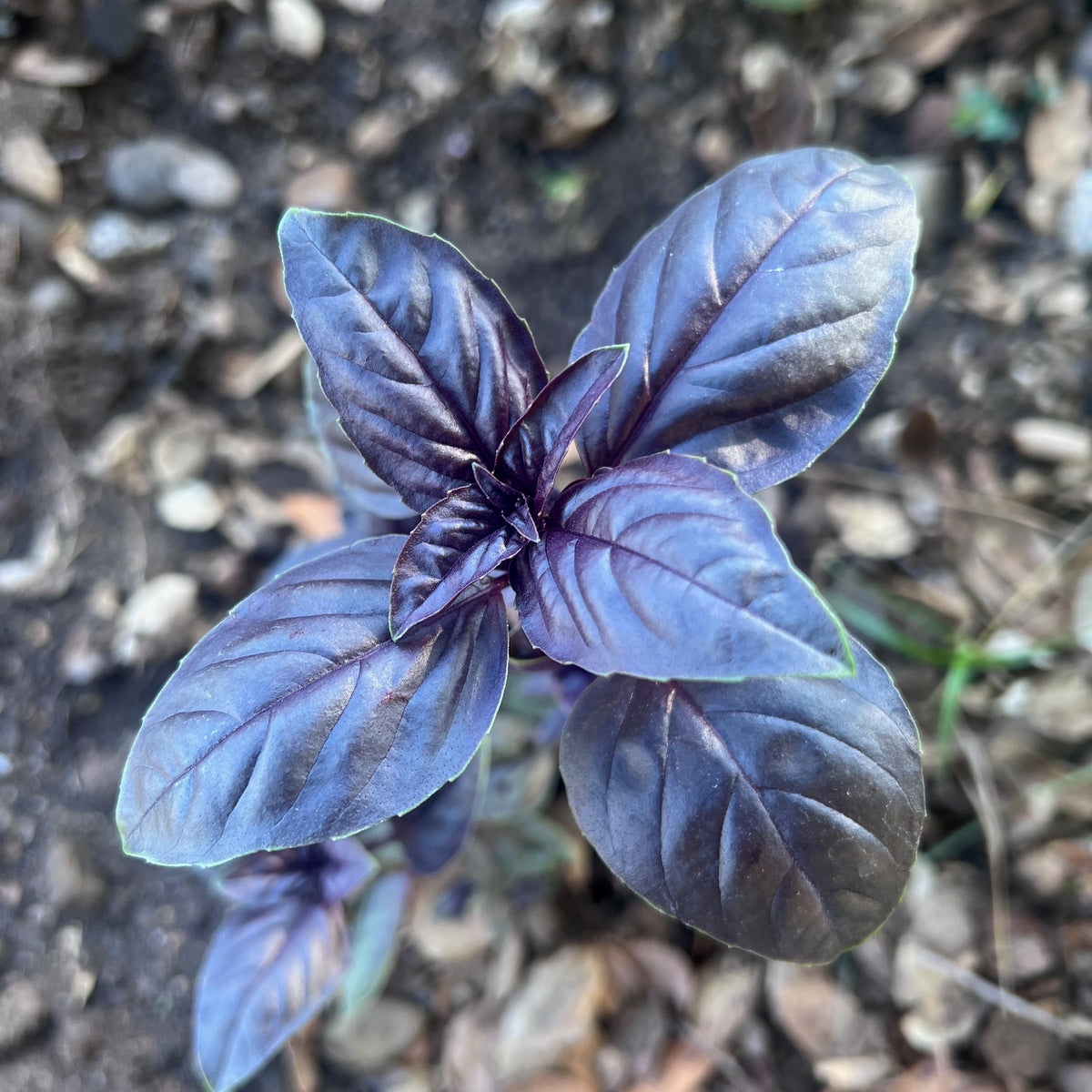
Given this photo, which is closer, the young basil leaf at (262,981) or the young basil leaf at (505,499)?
the young basil leaf at (505,499)

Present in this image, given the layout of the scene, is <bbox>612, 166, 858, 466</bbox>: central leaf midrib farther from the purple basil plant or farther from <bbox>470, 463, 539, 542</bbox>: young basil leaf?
<bbox>470, 463, 539, 542</bbox>: young basil leaf

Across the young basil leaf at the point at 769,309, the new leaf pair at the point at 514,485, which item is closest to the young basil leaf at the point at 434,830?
the new leaf pair at the point at 514,485

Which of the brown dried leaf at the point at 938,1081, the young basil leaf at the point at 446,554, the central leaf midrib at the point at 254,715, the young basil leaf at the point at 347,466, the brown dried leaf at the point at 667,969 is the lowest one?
the brown dried leaf at the point at 938,1081

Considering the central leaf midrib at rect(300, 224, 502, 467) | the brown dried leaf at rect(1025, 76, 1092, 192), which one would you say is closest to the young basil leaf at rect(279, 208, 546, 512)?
the central leaf midrib at rect(300, 224, 502, 467)

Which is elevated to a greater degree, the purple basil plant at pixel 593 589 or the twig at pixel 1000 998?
the purple basil plant at pixel 593 589

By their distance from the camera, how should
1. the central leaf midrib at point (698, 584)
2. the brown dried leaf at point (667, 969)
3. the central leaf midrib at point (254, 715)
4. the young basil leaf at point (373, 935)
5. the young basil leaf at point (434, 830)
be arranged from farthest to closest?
the brown dried leaf at point (667, 969) → the young basil leaf at point (373, 935) → the young basil leaf at point (434, 830) → the central leaf midrib at point (254, 715) → the central leaf midrib at point (698, 584)

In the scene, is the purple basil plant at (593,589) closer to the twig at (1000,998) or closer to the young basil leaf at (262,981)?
the young basil leaf at (262,981)

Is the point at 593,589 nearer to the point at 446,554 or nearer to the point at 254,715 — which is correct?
the point at 446,554

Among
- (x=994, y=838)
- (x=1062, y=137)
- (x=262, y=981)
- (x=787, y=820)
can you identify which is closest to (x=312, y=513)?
(x=262, y=981)
